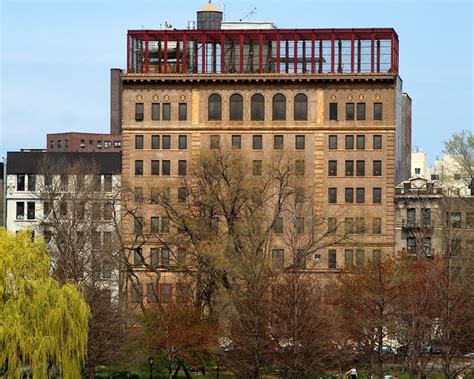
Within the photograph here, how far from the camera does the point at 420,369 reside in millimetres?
80875

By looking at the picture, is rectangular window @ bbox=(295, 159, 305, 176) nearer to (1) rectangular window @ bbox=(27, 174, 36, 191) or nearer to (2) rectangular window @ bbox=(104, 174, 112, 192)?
(2) rectangular window @ bbox=(104, 174, 112, 192)

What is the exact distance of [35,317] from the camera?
2611 inches

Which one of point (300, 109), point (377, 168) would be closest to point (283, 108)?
point (300, 109)

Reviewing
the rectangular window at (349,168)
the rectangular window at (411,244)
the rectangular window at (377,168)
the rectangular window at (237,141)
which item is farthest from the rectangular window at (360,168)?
the rectangular window at (237,141)

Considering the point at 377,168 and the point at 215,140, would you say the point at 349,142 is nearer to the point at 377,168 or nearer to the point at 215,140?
the point at 377,168

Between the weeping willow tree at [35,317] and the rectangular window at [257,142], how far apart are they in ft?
186

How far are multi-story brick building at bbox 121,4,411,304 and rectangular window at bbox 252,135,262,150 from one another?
3.4 inches

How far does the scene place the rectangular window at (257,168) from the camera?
120 meters

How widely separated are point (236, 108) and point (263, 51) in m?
5.54

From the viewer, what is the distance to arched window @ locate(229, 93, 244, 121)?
4968 inches

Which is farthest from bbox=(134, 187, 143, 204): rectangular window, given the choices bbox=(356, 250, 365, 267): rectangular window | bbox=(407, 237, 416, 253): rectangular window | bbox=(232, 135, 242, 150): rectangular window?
bbox=(407, 237, 416, 253): rectangular window

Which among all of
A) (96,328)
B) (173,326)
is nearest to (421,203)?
(173,326)

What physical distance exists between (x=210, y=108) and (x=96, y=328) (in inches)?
1853

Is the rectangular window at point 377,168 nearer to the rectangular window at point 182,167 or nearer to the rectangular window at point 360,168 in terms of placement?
the rectangular window at point 360,168
